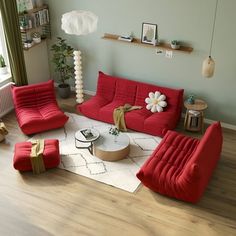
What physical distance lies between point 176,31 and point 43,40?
9.14 feet

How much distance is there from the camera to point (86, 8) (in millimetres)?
6578

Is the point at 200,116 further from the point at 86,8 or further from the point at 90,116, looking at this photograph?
the point at 86,8

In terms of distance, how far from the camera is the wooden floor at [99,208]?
4312mm

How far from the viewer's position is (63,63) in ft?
23.0

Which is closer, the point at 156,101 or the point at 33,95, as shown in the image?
the point at 156,101

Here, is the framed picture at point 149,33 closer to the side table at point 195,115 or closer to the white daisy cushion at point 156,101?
the white daisy cushion at point 156,101

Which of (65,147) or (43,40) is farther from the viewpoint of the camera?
(43,40)

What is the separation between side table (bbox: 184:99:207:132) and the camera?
599 centimetres

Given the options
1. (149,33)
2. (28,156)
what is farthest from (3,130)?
(149,33)

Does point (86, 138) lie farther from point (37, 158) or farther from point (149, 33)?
point (149, 33)

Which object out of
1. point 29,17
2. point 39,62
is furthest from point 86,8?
point 39,62

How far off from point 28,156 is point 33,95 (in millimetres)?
1652

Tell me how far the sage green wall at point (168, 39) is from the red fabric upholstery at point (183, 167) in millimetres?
1264

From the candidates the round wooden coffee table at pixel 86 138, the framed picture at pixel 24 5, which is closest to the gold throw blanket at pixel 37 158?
the round wooden coffee table at pixel 86 138
